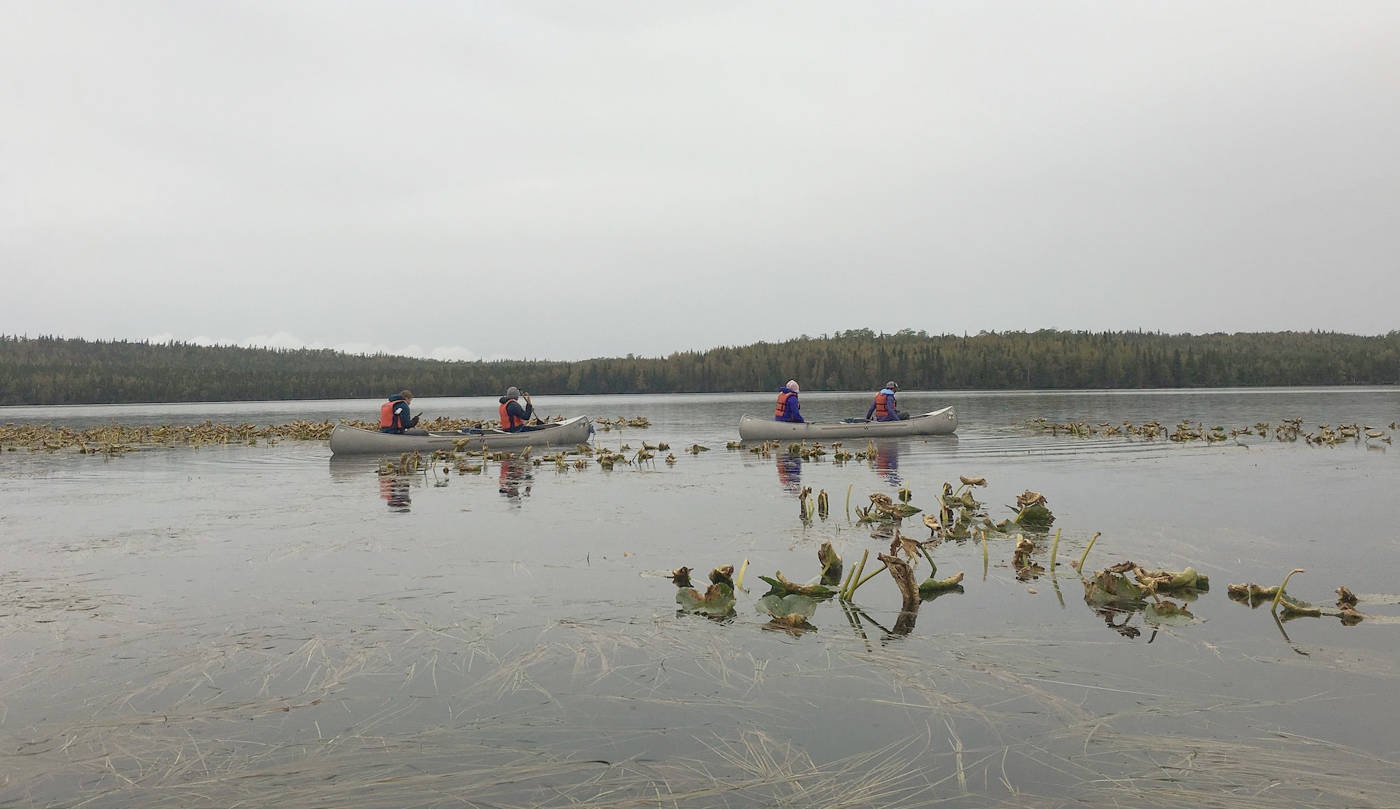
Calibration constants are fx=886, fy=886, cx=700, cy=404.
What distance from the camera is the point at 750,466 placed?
80.7 feet

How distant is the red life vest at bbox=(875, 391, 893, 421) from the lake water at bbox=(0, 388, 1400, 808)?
19.2 m

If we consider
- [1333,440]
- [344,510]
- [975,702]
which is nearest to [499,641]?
[975,702]

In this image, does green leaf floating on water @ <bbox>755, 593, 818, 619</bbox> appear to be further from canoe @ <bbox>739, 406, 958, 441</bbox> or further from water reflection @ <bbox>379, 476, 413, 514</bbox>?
canoe @ <bbox>739, 406, 958, 441</bbox>

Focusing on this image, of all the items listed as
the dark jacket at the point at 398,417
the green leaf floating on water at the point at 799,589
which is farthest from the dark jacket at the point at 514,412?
the green leaf floating on water at the point at 799,589

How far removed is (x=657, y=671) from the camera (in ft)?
23.0

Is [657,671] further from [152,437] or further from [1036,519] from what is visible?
[152,437]

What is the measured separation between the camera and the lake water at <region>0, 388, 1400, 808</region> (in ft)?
16.5

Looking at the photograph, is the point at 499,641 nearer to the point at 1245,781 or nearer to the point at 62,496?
the point at 1245,781

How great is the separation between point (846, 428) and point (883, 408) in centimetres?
201

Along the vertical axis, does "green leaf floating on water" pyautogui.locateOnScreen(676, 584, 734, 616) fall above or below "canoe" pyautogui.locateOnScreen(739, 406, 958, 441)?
below

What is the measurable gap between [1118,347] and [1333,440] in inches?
4216

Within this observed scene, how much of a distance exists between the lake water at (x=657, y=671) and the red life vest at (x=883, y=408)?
19.2 meters

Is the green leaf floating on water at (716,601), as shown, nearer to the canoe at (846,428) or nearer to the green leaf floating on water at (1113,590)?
the green leaf floating on water at (1113,590)

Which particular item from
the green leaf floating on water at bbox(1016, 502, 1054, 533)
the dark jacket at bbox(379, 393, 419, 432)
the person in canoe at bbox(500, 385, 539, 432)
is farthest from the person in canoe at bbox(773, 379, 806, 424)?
the green leaf floating on water at bbox(1016, 502, 1054, 533)
